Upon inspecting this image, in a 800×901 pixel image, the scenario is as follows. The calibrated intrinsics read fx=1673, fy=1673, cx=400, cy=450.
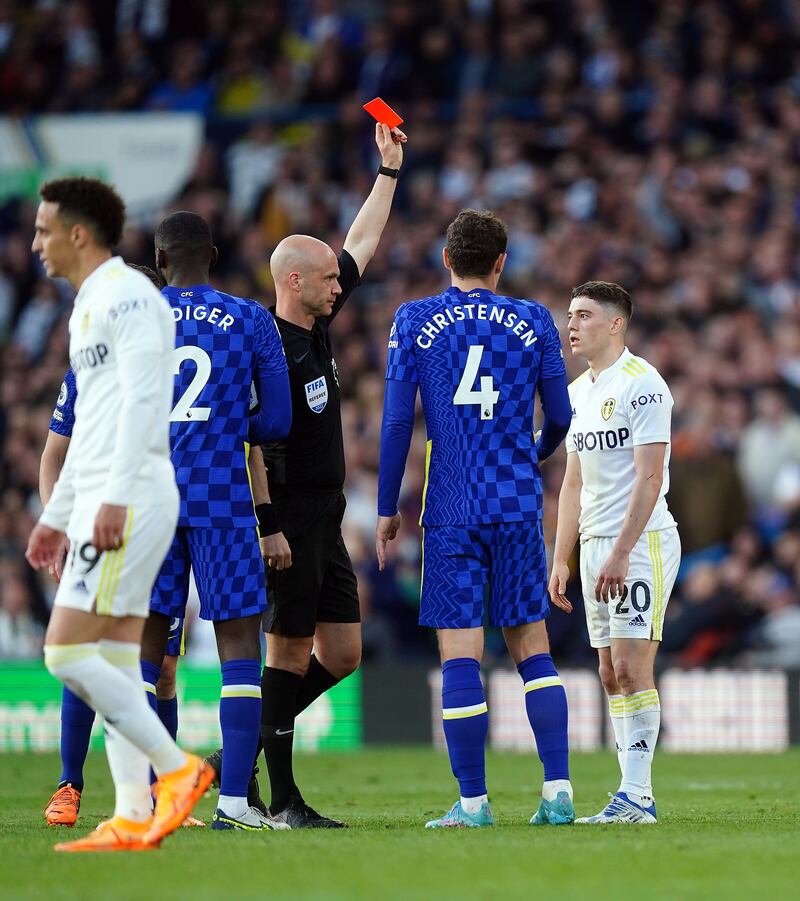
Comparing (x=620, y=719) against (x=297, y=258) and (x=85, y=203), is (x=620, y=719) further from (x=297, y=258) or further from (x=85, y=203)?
(x=85, y=203)

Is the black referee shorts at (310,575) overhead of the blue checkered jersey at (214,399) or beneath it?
beneath

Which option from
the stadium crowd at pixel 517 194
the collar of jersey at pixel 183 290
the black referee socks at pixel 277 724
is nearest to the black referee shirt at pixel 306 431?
the collar of jersey at pixel 183 290

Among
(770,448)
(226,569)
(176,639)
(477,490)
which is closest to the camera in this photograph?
(226,569)

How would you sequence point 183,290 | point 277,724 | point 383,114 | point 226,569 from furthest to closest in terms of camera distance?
point 383,114 < point 277,724 < point 183,290 < point 226,569

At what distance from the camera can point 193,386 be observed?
6.97 meters

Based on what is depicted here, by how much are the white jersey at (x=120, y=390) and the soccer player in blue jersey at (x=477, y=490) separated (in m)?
1.53

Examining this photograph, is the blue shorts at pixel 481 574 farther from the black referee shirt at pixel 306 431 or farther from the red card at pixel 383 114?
the red card at pixel 383 114

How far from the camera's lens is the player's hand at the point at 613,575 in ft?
24.2

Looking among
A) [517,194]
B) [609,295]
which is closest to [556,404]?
[609,295]

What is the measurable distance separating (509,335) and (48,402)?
42.5 feet

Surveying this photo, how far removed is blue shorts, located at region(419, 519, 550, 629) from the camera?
7191 millimetres

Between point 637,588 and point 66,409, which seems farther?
point 66,409

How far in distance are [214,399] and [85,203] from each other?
1127 mm

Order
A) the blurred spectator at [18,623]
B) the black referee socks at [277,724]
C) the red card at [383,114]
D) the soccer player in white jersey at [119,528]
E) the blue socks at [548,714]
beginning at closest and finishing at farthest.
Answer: the soccer player in white jersey at [119,528] < the blue socks at [548,714] < the black referee socks at [277,724] < the red card at [383,114] < the blurred spectator at [18,623]
